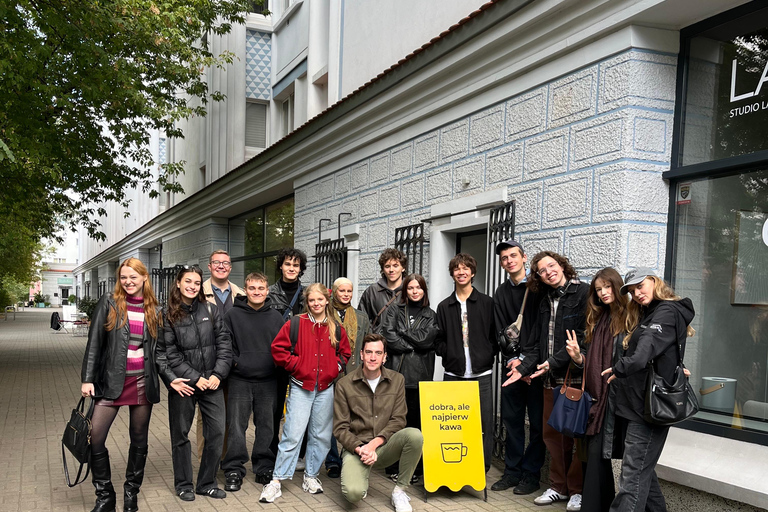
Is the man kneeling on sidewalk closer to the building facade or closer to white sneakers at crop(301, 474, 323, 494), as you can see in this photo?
white sneakers at crop(301, 474, 323, 494)

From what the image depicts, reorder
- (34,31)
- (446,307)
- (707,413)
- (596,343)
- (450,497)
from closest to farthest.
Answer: (596,343)
(707,413)
(450,497)
(446,307)
(34,31)

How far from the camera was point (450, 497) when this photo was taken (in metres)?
5.56

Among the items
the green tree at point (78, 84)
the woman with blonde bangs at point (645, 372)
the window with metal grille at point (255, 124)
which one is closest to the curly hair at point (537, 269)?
the woman with blonde bangs at point (645, 372)

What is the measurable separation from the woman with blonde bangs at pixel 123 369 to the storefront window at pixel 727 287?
412 cm

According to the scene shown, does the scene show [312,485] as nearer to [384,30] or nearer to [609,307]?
[609,307]

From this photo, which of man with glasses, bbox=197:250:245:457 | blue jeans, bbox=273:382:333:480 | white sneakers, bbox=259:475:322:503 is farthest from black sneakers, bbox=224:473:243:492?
man with glasses, bbox=197:250:245:457

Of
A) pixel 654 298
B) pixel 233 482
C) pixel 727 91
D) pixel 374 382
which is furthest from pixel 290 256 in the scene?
pixel 727 91

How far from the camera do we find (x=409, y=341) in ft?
19.5

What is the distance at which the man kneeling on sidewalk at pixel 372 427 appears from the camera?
5.18 m

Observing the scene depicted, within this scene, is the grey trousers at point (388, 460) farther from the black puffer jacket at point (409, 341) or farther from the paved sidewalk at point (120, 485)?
the black puffer jacket at point (409, 341)

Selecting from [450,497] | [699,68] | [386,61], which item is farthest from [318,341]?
[386,61]

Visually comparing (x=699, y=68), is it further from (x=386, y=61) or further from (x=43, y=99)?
(x=43, y=99)

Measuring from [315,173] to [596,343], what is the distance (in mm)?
7850

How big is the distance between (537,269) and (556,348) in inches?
24.1
